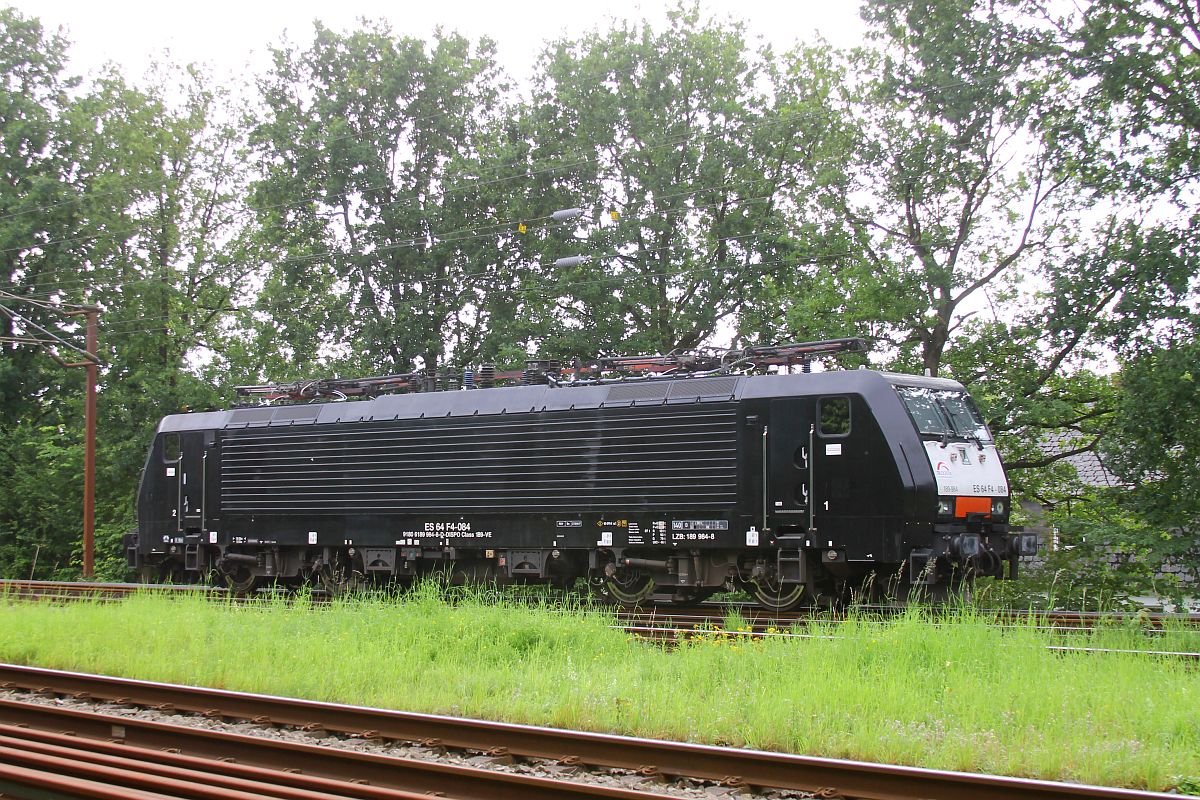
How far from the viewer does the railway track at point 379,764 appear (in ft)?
20.3

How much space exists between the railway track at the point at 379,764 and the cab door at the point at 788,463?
734 cm

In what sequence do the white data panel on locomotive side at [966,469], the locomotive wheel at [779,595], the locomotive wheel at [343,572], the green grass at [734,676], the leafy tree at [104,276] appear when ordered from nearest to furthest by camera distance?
the green grass at [734,676]
the white data panel on locomotive side at [966,469]
the locomotive wheel at [779,595]
the locomotive wheel at [343,572]
the leafy tree at [104,276]

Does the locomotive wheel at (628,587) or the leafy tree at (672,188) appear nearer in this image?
the locomotive wheel at (628,587)

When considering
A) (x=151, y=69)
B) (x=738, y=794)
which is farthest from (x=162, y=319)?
(x=738, y=794)

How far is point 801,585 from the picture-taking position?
14.8 meters

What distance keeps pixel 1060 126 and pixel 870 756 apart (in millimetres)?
15032

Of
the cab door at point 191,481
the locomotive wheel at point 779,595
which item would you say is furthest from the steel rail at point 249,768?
the cab door at point 191,481

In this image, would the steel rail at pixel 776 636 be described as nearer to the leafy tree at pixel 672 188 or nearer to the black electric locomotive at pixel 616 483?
the black electric locomotive at pixel 616 483

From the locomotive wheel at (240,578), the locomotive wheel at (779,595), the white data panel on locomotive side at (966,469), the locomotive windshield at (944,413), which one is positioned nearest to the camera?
the white data panel on locomotive side at (966,469)

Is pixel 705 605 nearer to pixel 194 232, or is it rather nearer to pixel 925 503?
pixel 925 503

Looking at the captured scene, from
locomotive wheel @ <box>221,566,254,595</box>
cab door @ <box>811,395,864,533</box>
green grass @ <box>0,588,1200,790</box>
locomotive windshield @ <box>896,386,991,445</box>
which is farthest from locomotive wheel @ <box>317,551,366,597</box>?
locomotive windshield @ <box>896,386,991,445</box>

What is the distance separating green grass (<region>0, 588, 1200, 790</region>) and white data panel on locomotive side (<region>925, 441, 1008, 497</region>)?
2.78 meters

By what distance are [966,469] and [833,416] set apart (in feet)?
6.46

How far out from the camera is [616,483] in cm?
1600
